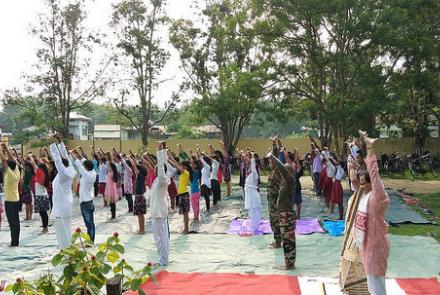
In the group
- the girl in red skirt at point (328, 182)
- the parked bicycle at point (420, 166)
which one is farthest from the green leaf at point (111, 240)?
the parked bicycle at point (420, 166)

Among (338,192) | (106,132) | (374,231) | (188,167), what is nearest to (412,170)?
(338,192)

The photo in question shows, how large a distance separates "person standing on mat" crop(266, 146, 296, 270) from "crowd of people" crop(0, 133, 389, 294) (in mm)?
13

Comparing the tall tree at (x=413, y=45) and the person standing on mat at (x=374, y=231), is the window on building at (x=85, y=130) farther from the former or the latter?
the person standing on mat at (x=374, y=231)

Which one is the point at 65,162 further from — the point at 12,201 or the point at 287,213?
the point at 287,213

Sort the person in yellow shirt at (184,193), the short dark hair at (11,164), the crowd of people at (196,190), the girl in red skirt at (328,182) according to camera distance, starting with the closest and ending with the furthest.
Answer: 1. the crowd of people at (196,190)
2. the short dark hair at (11,164)
3. the person in yellow shirt at (184,193)
4. the girl in red skirt at (328,182)

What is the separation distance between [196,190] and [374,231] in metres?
6.49

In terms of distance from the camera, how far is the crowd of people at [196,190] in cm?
433

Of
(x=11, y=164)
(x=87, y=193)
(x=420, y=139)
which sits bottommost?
(x=87, y=193)

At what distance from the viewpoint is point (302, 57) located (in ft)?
56.9

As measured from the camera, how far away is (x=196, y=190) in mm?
10516

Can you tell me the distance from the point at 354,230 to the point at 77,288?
9.41 feet

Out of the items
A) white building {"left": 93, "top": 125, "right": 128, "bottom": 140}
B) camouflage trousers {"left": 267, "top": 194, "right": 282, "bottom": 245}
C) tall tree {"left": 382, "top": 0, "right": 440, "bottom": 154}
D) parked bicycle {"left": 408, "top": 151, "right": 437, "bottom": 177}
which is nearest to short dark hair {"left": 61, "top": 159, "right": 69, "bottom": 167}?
camouflage trousers {"left": 267, "top": 194, "right": 282, "bottom": 245}

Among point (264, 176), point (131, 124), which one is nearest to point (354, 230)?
point (264, 176)

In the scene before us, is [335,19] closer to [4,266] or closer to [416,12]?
[416,12]
